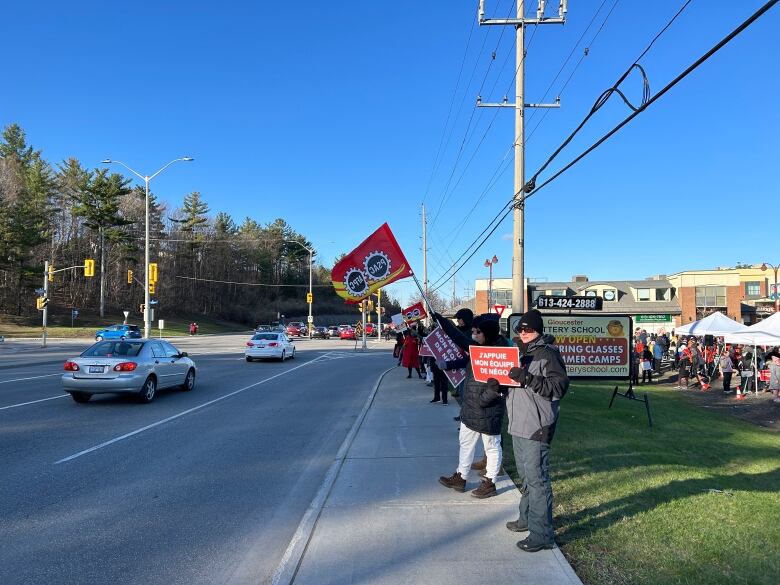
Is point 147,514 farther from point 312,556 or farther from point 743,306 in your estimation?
point 743,306

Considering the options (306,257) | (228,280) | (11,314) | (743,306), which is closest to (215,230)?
(228,280)

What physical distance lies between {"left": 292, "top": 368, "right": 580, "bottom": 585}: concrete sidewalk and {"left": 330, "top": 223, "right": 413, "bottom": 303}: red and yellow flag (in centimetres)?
233

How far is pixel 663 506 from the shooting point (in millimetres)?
5520

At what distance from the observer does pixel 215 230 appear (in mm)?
100500

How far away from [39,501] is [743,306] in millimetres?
70980

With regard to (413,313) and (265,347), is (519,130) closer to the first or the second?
(413,313)

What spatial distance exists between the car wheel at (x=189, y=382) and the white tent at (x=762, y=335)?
1823 cm

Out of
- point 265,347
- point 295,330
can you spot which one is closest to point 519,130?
point 265,347

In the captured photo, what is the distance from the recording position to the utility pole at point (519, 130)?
15.2 m

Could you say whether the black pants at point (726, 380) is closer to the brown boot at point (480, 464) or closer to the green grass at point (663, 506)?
the green grass at point (663, 506)

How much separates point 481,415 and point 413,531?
132cm

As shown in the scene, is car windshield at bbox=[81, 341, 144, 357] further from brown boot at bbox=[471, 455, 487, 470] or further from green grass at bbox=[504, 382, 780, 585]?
brown boot at bbox=[471, 455, 487, 470]

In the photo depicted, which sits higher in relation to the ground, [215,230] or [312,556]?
[215,230]

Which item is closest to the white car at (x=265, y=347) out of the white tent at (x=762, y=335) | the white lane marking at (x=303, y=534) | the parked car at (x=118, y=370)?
the parked car at (x=118, y=370)
